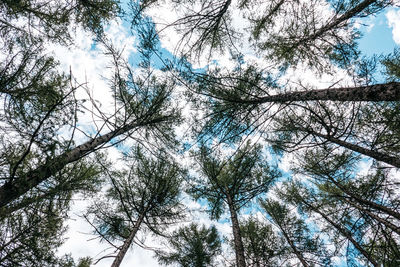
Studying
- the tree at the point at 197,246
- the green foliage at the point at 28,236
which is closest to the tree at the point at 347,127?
the green foliage at the point at 28,236

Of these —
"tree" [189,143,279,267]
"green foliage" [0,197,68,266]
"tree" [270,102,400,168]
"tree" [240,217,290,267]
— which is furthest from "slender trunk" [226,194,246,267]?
"green foliage" [0,197,68,266]

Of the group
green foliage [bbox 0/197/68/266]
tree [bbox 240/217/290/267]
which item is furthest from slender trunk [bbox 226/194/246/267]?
green foliage [bbox 0/197/68/266]

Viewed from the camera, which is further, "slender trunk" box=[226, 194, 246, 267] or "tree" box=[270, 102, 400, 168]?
"slender trunk" box=[226, 194, 246, 267]

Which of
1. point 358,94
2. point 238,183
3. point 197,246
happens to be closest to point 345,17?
point 358,94

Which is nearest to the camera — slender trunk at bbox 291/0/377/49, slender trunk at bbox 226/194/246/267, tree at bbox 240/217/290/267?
slender trunk at bbox 291/0/377/49

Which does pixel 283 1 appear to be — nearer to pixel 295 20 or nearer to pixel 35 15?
pixel 295 20

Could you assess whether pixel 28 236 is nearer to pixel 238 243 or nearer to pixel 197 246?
pixel 238 243

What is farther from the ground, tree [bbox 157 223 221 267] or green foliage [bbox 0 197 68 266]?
tree [bbox 157 223 221 267]

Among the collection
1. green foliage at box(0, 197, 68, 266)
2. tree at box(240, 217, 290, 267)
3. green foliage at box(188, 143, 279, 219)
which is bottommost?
green foliage at box(0, 197, 68, 266)

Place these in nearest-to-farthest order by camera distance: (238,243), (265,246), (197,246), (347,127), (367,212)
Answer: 1. (347,127)
2. (367,212)
3. (238,243)
4. (265,246)
5. (197,246)

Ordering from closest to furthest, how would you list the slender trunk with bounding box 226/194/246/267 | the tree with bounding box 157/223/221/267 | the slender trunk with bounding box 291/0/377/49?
the slender trunk with bounding box 291/0/377/49
the slender trunk with bounding box 226/194/246/267
the tree with bounding box 157/223/221/267

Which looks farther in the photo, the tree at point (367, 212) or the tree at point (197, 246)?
the tree at point (197, 246)

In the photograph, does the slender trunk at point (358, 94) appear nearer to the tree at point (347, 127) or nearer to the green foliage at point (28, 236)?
the tree at point (347, 127)

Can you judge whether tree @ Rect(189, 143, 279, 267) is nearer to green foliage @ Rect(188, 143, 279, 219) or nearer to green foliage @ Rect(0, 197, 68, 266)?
green foliage @ Rect(188, 143, 279, 219)
